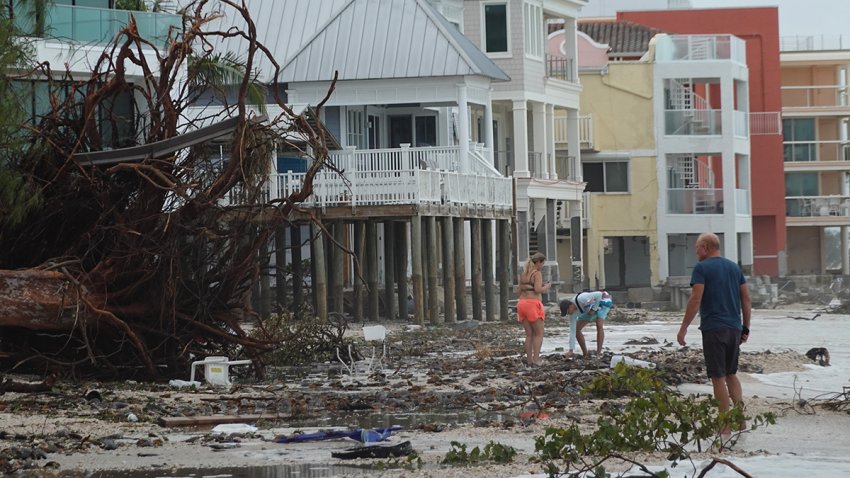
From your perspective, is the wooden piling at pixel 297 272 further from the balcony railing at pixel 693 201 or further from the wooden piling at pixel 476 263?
the balcony railing at pixel 693 201

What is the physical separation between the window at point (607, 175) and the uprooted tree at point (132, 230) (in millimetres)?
39896

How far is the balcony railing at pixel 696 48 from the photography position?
196ft

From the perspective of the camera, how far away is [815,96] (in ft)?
259

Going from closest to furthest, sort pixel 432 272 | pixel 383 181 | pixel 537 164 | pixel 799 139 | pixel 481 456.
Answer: pixel 481 456 → pixel 383 181 → pixel 432 272 → pixel 537 164 → pixel 799 139

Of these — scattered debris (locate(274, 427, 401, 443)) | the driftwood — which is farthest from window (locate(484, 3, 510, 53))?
scattered debris (locate(274, 427, 401, 443))

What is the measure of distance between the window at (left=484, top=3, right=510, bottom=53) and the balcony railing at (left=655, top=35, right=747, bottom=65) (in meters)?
11.8

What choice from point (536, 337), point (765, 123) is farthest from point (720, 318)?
point (765, 123)

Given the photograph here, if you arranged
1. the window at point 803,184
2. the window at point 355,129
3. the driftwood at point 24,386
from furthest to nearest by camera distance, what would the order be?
the window at point 803,184, the window at point 355,129, the driftwood at point 24,386

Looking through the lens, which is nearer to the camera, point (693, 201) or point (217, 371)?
point (217, 371)

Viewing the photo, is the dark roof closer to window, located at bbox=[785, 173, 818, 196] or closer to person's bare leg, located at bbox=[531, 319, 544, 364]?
window, located at bbox=[785, 173, 818, 196]

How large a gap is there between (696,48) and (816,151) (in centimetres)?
2041

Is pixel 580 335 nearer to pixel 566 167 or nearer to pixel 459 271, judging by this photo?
pixel 459 271

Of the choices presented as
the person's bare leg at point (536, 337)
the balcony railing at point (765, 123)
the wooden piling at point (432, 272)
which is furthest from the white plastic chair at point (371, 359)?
the balcony railing at point (765, 123)

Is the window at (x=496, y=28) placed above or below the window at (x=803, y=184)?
above
